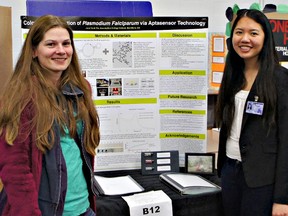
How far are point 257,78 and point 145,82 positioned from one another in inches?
31.3

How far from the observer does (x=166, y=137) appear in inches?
90.6

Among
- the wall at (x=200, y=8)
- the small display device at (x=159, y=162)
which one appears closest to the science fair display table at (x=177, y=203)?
the small display device at (x=159, y=162)

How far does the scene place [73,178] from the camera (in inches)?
52.9

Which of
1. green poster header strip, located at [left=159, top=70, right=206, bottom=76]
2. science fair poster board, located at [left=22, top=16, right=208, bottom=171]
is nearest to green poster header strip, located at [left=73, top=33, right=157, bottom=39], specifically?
science fair poster board, located at [left=22, top=16, right=208, bottom=171]

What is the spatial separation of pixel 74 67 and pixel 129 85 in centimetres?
78

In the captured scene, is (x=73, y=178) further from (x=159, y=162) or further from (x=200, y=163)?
(x=200, y=163)

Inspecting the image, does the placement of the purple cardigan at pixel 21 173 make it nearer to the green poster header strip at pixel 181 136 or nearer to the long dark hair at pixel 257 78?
the long dark hair at pixel 257 78

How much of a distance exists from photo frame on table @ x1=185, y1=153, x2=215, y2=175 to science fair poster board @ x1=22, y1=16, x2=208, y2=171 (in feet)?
0.19

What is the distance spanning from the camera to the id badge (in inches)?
61.8

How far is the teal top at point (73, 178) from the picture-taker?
4.35 ft

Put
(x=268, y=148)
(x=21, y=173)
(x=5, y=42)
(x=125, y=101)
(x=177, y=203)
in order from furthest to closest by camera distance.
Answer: (x=125, y=101), (x=5, y=42), (x=177, y=203), (x=268, y=148), (x=21, y=173)

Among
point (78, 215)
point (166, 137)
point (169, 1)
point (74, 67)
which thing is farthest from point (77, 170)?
point (169, 1)

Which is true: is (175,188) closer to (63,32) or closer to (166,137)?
Result: (166,137)

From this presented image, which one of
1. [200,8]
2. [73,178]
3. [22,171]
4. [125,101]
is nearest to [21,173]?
[22,171]
